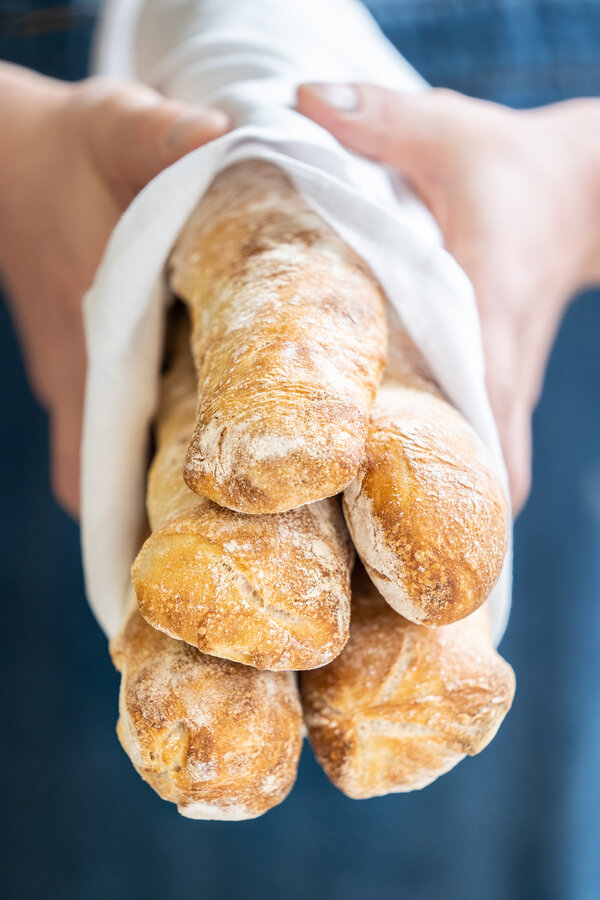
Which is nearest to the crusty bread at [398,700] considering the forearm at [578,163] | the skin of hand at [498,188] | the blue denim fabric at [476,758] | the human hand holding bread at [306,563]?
the human hand holding bread at [306,563]

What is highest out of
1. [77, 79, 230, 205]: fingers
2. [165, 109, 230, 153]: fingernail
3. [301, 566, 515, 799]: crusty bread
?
[165, 109, 230, 153]: fingernail

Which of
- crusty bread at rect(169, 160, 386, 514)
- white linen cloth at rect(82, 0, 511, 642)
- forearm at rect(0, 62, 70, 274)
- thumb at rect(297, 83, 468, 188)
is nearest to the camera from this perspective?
crusty bread at rect(169, 160, 386, 514)

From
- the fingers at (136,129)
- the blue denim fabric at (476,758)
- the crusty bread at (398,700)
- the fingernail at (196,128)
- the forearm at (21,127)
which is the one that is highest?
the fingernail at (196,128)

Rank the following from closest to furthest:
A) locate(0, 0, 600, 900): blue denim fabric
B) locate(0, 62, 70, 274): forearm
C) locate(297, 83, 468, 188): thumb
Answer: locate(297, 83, 468, 188): thumb
locate(0, 62, 70, 274): forearm
locate(0, 0, 600, 900): blue denim fabric

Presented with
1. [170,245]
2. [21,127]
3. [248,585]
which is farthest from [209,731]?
[21,127]

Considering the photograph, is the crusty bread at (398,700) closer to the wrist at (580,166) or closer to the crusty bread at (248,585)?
the crusty bread at (248,585)

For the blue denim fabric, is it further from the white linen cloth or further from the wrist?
the white linen cloth

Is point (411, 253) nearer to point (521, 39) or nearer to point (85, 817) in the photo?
point (521, 39)

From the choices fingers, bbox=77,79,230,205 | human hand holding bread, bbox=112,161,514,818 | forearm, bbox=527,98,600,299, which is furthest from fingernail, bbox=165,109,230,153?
forearm, bbox=527,98,600,299
